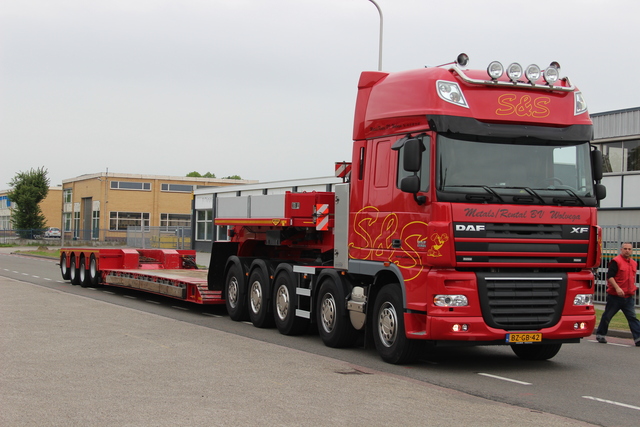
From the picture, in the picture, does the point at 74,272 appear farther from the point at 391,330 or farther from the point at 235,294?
the point at 391,330

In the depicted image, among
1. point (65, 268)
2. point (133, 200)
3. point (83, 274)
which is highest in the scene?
point (133, 200)

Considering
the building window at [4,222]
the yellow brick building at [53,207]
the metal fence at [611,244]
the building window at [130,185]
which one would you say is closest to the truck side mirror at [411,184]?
the metal fence at [611,244]

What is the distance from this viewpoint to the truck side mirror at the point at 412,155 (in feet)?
31.5

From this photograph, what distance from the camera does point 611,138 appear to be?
1105 inches

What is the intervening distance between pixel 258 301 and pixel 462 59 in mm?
6177

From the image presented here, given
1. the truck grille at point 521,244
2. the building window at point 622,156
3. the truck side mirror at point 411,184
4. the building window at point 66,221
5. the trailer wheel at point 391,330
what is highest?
the building window at point 622,156

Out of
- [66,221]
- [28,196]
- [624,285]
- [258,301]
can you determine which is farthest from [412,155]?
[66,221]

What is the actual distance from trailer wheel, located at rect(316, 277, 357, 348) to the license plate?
2.64m

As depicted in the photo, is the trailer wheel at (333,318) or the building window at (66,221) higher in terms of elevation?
the building window at (66,221)

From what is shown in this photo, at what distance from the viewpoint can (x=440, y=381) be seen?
367 inches

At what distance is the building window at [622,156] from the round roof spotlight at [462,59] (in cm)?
1910

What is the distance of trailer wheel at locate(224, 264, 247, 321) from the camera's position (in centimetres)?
1505

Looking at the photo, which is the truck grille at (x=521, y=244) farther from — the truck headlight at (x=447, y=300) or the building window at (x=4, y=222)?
the building window at (x=4, y=222)

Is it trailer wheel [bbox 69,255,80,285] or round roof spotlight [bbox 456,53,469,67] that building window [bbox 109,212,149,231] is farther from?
round roof spotlight [bbox 456,53,469,67]
